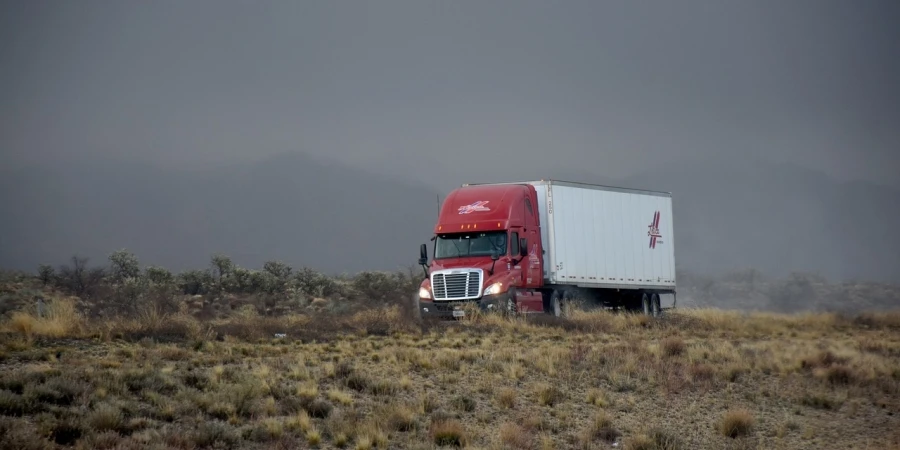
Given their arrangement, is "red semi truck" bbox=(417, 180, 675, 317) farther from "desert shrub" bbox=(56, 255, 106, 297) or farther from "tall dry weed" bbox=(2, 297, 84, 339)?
"desert shrub" bbox=(56, 255, 106, 297)

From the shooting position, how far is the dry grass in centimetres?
1170

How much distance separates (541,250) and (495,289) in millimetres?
3414

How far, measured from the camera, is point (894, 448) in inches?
483

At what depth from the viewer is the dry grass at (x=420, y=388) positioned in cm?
1170

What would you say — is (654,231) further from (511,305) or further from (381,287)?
(381,287)

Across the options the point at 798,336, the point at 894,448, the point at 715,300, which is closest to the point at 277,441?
the point at 894,448

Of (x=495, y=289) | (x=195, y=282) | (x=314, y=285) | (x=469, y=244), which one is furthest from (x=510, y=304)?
(x=195, y=282)

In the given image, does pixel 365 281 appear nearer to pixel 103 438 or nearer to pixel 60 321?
pixel 60 321

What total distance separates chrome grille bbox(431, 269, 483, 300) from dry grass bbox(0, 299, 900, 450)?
14.0 feet

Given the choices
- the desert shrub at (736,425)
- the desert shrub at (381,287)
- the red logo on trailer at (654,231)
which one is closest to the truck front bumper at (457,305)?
the desert shrub at (381,287)

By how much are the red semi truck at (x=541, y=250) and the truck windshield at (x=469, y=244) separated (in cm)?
3

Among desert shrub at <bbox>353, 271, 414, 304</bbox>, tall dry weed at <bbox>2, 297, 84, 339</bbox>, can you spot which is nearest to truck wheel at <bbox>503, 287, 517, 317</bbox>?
desert shrub at <bbox>353, 271, 414, 304</bbox>

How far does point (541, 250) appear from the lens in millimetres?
30297

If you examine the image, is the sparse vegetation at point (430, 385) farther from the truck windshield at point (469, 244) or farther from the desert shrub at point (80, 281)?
the desert shrub at point (80, 281)
